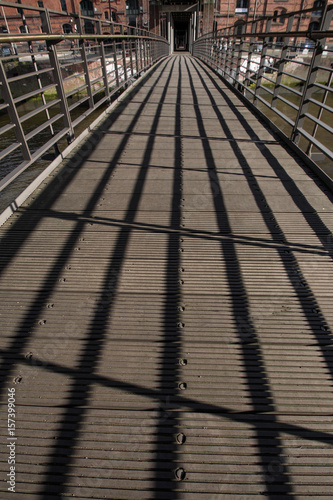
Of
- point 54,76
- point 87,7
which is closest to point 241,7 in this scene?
point 87,7

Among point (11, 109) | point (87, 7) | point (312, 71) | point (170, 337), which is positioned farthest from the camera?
point (87, 7)

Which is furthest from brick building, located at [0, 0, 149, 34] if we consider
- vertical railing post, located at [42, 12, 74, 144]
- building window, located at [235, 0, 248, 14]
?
vertical railing post, located at [42, 12, 74, 144]

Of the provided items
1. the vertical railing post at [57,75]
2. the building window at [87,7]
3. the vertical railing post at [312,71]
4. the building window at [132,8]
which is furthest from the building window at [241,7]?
the vertical railing post at [57,75]

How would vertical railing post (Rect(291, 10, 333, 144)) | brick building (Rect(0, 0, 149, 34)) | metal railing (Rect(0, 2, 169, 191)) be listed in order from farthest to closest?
brick building (Rect(0, 0, 149, 34)), vertical railing post (Rect(291, 10, 333, 144)), metal railing (Rect(0, 2, 169, 191))

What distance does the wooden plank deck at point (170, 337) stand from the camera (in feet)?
4.13

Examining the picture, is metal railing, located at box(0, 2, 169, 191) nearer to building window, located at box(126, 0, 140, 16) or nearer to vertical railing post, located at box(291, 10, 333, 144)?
vertical railing post, located at box(291, 10, 333, 144)

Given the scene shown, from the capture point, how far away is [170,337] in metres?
1.77

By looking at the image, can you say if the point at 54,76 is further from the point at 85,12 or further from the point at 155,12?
the point at 85,12

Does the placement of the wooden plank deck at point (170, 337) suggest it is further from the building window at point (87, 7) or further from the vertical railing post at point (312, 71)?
the building window at point (87, 7)

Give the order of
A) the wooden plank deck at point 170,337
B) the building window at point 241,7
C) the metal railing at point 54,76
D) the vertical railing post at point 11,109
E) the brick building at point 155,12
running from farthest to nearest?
the building window at point 241,7, the brick building at point 155,12, the metal railing at point 54,76, the vertical railing post at point 11,109, the wooden plank deck at point 170,337

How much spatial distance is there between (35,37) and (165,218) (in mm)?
2266

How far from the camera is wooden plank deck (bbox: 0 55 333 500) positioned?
4.13ft

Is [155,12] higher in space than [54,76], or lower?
higher

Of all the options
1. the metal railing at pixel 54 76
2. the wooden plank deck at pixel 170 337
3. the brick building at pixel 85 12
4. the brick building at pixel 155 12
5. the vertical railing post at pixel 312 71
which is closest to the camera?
the wooden plank deck at pixel 170 337
